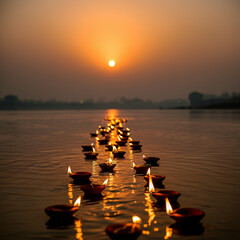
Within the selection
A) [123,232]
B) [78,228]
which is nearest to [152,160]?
[78,228]

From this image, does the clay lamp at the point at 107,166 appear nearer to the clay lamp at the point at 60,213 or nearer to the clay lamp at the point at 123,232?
the clay lamp at the point at 60,213

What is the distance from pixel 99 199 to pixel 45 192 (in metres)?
2.66

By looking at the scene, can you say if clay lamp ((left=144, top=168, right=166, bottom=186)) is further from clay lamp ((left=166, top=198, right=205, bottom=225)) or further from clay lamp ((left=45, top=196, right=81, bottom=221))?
clay lamp ((left=45, top=196, right=81, bottom=221))

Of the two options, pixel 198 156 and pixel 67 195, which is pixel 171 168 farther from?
pixel 67 195

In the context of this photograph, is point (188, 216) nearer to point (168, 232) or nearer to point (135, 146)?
point (168, 232)

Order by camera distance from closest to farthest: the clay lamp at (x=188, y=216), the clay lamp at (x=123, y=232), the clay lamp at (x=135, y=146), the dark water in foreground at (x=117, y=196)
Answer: the clay lamp at (x=123, y=232), the clay lamp at (x=188, y=216), the dark water in foreground at (x=117, y=196), the clay lamp at (x=135, y=146)

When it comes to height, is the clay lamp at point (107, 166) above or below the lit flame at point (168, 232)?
above

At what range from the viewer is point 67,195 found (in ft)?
42.1

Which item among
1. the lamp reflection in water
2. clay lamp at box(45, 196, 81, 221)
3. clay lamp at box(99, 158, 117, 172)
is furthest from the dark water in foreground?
clay lamp at box(99, 158, 117, 172)

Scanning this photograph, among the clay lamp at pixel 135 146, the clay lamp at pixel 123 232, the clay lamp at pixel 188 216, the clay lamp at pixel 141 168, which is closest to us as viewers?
the clay lamp at pixel 123 232

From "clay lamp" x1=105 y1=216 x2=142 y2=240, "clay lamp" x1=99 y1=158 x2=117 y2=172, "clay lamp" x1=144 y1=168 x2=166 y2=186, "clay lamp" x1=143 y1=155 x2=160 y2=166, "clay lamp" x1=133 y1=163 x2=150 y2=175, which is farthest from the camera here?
"clay lamp" x1=143 y1=155 x2=160 y2=166

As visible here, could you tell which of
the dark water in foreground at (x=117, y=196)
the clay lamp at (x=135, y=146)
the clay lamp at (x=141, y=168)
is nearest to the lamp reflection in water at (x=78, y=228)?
the dark water in foreground at (x=117, y=196)

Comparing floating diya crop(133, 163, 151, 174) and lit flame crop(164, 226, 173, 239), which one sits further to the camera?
Result: floating diya crop(133, 163, 151, 174)

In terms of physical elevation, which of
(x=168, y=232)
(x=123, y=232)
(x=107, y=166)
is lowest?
(x=168, y=232)
